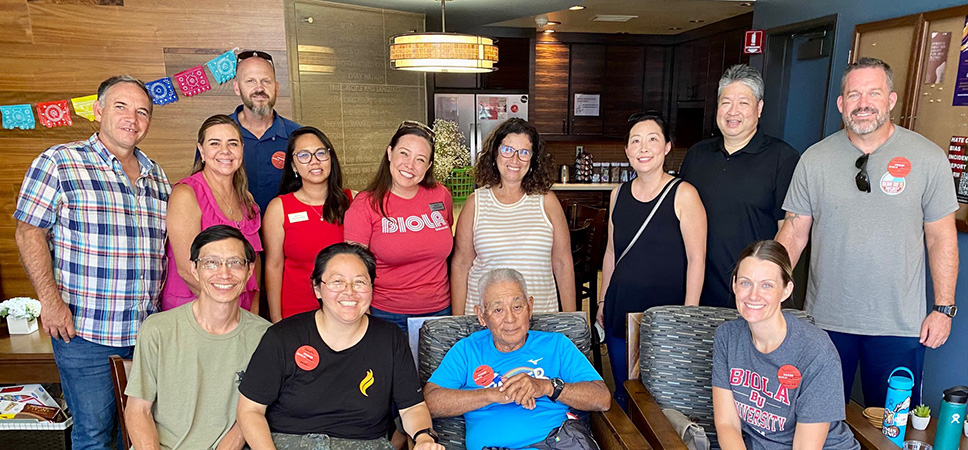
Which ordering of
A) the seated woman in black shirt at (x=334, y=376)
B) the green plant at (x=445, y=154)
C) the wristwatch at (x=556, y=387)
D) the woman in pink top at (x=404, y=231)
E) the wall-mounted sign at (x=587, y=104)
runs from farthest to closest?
1. the wall-mounted sign at (x=587, y=104)
2. the green plant at (x=445, y=154)
3. the woman in pink top at (x=404, y=231)
4. the wristwatch at (x=556, y=387)
5. the seated woman in black shirt at (x=334, y=376)

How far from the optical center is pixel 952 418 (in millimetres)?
2084

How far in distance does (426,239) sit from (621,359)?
0.98 m

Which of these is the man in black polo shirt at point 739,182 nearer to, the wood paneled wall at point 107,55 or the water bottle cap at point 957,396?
the water bottle cap at point 957,396

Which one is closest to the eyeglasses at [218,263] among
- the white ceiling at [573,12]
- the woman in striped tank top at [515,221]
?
the woman in striped tank top at [515,221]

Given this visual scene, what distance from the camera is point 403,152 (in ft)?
8.13

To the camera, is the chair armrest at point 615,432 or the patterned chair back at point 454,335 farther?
the patterned chair back at point 454,335

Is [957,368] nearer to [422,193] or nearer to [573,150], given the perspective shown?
[422,193]

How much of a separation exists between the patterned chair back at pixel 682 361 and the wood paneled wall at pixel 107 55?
3.05m

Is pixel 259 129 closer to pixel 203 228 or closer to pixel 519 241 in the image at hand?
pixel 203 228

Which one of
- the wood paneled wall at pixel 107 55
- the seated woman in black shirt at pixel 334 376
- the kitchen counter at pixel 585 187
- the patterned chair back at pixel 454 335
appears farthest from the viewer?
the kitchen counter at pixel 585 187

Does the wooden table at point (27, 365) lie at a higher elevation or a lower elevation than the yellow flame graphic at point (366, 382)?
lower

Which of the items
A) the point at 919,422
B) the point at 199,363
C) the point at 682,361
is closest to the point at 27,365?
the point at 199,363

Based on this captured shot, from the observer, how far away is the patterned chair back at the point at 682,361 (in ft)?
7.41

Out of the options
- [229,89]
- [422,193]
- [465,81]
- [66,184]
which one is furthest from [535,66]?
[66,184]
